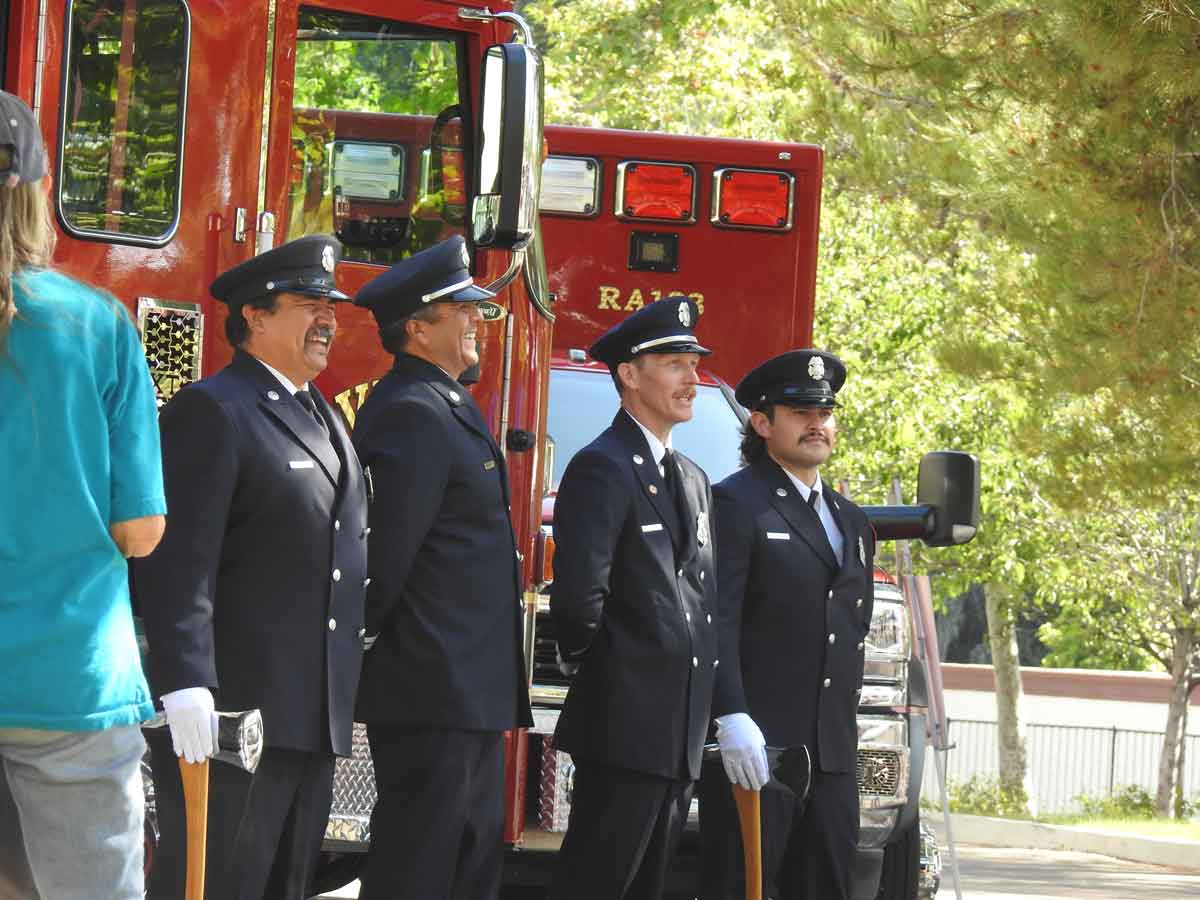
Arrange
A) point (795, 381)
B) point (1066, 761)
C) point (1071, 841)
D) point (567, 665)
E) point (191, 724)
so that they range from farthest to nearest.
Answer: point (1066, 761) < point (1071, 841) < point (795, 381) < point (567, 665) < point (191, 724)

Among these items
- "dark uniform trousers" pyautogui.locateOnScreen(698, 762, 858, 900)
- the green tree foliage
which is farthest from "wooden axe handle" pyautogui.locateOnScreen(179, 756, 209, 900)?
the green tree foliage

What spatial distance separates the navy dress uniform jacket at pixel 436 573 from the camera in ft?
18.4

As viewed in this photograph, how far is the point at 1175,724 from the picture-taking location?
23.8 metres

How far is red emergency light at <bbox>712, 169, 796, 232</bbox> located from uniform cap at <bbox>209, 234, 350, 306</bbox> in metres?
4.39

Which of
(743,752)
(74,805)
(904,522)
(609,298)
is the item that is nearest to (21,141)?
(74,805)

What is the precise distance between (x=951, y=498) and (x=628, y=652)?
231cm

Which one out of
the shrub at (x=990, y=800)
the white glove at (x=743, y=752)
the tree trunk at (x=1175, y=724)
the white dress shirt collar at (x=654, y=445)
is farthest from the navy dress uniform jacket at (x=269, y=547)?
the tree trunk at (x=1175, y=724)

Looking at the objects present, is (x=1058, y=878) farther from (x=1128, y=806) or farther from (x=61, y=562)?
(x=61, y=562)

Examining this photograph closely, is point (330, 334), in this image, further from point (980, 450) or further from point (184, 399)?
point (980, 450)

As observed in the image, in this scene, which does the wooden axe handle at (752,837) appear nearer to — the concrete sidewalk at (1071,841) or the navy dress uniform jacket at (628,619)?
the navy dress uniform jacket at (628,619)

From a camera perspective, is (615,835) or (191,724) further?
(615,835)

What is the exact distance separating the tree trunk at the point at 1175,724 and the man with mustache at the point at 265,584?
18765 mm

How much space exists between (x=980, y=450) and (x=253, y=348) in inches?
712

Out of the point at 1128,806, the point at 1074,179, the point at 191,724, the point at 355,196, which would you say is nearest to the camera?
the point at 191,724
